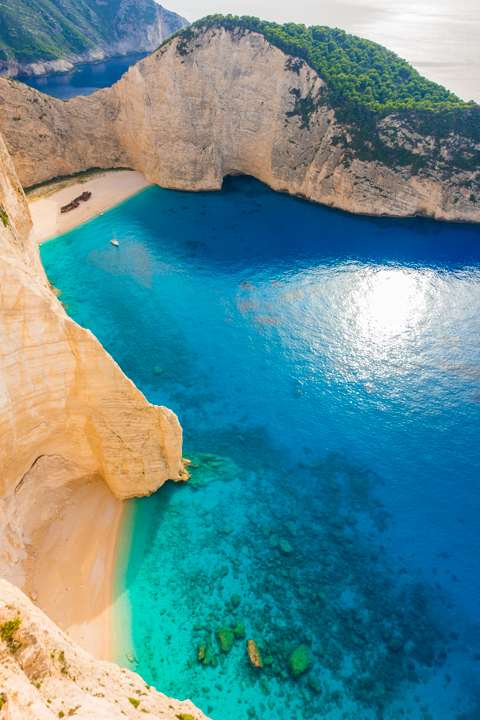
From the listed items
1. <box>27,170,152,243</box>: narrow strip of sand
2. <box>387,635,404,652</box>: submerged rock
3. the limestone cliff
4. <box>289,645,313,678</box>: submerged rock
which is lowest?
<box>387,635,404,652</box>: submerged rock

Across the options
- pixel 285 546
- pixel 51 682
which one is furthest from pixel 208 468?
pixel 51 682

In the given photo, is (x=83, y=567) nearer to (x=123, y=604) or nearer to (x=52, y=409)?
(x=123, y=604)

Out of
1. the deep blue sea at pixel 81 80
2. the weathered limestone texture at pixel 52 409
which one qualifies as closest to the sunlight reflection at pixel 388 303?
the weathered limestone texture at pixel 52 409

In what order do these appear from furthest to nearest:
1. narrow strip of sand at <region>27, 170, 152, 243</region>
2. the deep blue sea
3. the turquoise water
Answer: the deep blue sea → narrow strip of sand at <region>27, 170, 152, 243</region> → the turquoise water

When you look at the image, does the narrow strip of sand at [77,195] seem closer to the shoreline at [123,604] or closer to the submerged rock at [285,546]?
the shoreline at [123,604]

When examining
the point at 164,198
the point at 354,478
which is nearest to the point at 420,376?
the point at 354,478

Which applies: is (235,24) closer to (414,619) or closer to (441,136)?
(441,136)

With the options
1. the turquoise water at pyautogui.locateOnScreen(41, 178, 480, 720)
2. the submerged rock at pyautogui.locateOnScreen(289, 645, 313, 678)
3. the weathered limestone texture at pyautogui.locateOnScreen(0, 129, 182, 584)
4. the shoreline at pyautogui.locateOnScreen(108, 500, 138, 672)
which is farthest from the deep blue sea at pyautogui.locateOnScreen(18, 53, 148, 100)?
the submerged rock at pyautogui.locateOnScreen(289, 645, 313, 678)

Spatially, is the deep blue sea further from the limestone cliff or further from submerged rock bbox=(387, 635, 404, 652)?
submerged rock bbox=(387, 635, 404, 652)
